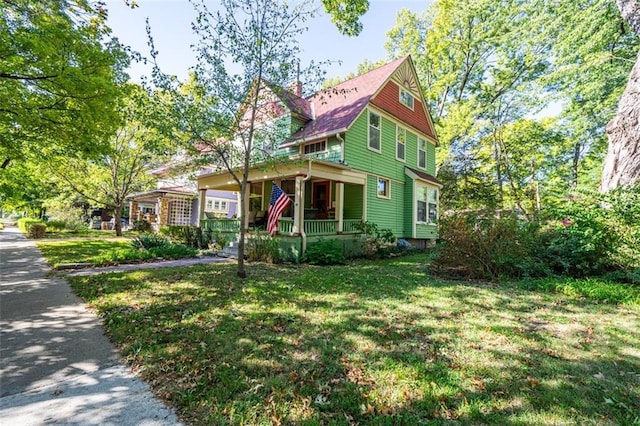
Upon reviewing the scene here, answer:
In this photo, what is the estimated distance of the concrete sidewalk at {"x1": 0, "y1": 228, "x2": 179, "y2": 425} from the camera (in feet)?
7.44

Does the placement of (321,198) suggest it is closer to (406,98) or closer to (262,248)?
(262,248)

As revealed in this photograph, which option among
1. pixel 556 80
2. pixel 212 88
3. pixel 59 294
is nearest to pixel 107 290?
pixel 59 294

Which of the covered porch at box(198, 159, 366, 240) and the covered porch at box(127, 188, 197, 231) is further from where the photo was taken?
the covered porch at box(127, 188, 197, 231)

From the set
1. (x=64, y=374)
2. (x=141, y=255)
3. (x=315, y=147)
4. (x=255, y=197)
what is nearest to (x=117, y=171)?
(x=255, y=197)

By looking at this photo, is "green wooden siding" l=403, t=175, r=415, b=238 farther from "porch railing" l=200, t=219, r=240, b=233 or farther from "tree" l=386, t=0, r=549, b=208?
"porch railing" l=200, t=219, r=240, b=233

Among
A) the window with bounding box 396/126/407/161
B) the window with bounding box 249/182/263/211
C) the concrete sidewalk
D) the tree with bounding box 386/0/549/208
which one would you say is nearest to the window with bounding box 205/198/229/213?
the window with bounding box 249/182/263/211

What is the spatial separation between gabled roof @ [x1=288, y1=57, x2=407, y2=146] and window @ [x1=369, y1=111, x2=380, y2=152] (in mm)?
956

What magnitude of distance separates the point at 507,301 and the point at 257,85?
6.90 metres

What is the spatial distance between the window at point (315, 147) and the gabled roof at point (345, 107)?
1.91 ft

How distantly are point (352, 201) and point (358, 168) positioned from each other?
158 cm

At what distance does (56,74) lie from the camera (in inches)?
265

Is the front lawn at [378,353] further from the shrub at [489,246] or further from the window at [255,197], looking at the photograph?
the window at [255,197]

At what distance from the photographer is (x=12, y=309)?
4605mm

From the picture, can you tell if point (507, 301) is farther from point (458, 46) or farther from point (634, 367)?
point (458, 46)
